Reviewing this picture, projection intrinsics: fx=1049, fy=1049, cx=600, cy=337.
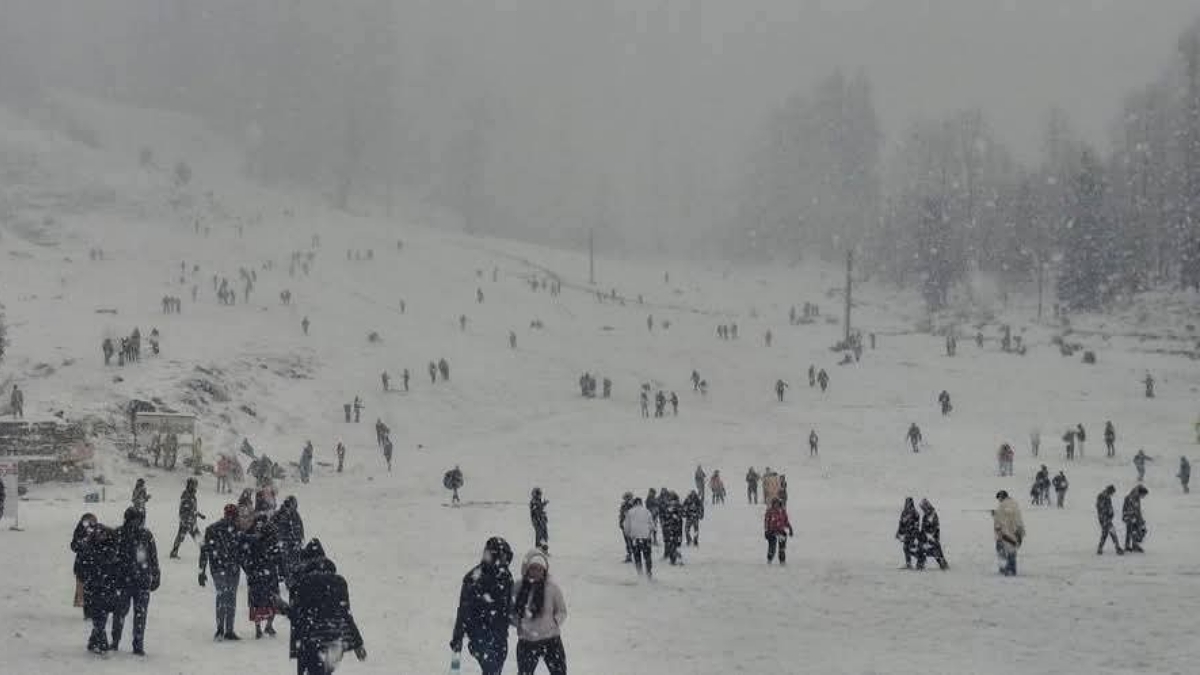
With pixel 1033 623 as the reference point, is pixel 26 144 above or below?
above

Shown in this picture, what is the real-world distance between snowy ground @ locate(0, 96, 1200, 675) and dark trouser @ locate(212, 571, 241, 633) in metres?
0.30

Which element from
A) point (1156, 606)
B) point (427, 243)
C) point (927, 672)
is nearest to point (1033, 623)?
point (1156, 606)

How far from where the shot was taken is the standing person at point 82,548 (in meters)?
11.0

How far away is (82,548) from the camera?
37.5 feet

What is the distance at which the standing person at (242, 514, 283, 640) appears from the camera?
38.6 ft

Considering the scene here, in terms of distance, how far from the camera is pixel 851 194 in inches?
4215

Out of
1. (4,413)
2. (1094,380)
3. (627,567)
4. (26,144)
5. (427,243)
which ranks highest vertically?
(26,144)

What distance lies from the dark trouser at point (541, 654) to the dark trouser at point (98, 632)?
505 cm

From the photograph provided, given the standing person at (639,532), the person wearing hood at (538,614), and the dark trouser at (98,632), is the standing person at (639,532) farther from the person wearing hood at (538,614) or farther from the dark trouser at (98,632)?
the person wearing hood at (538,614)

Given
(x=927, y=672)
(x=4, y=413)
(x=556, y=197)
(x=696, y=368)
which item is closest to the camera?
(x=927, y=672)

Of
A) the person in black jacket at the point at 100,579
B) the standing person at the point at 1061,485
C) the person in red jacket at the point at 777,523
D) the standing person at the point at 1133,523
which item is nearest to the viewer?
the person in black jacket at the point at 100,579

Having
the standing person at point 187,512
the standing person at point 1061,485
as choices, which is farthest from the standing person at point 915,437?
the standing person at point 187,512

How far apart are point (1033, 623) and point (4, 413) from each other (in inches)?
1198

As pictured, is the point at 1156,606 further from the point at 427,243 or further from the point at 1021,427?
the point at 427,243
